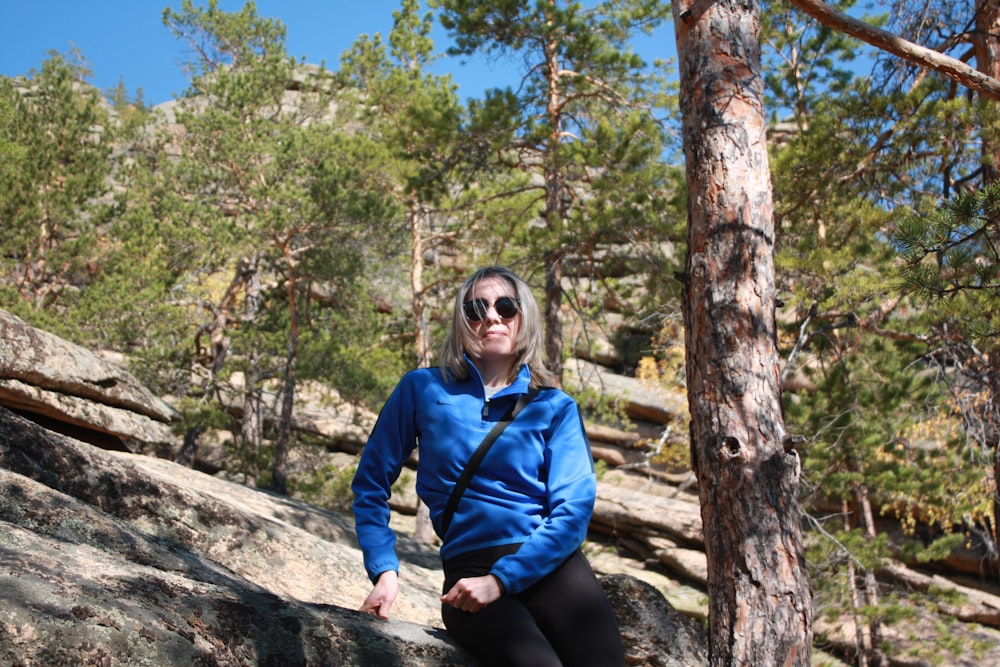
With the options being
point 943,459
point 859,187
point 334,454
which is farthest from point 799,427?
point 334,454

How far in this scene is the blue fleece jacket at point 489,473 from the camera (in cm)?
213

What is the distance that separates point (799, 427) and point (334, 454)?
13.0 meters

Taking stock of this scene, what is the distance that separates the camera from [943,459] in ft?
32.7

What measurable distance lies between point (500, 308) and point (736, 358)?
1152 millimetres

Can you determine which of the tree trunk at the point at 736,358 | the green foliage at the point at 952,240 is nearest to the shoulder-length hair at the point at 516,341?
the tree trunk at the point at 736,358

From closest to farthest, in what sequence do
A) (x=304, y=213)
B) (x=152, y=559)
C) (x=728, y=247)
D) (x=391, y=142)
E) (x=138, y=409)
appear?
1. (x=152, y=559)
2. (x=728, y=247)
3. (x=138, y=409)
4. (x=391, y=142)
5. (x=304, y=213)

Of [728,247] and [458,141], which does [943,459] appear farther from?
[728,247]

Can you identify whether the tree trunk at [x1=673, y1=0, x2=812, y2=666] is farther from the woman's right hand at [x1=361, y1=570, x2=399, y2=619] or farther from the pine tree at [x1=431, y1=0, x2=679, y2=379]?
the pine tree at [x1=431, y1=0, x2=679, y2=379]

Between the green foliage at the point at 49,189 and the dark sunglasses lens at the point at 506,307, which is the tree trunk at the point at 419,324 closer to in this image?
the green foliage at the point at 49,189

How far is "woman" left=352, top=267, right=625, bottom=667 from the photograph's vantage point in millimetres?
2037

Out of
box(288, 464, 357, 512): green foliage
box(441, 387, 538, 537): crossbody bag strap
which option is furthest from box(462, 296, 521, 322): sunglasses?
box(288, 464, 357, 512): green foliage

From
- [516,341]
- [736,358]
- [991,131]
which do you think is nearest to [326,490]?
[991,131]

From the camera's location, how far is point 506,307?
2.49m

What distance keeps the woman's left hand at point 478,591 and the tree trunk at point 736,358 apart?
130 centimetres
